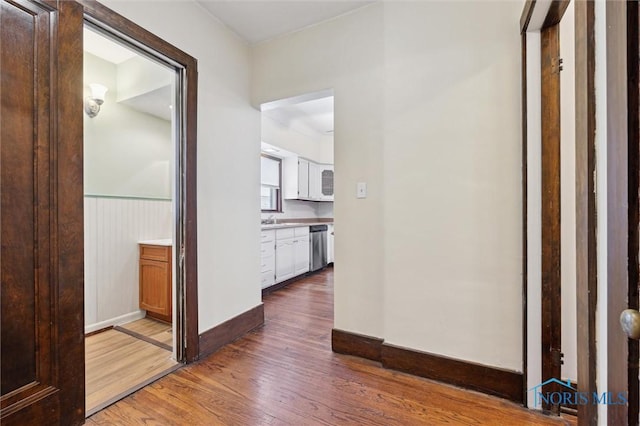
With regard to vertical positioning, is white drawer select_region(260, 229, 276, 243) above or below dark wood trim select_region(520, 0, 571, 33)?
below

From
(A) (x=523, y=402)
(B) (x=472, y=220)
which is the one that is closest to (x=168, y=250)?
(B) (x=472, y=220)

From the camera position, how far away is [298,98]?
8.20 ft

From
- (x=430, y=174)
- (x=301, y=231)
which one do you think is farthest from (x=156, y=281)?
(x=430, y=174)

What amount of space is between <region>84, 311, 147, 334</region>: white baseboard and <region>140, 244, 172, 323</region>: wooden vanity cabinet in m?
0.09

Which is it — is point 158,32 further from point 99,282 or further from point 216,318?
point 99,282

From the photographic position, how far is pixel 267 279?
3.87 metres

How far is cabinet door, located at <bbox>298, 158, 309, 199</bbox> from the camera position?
5.32 meters

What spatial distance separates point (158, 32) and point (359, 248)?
6.62ft

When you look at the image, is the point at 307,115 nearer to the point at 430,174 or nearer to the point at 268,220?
the point at 268,220

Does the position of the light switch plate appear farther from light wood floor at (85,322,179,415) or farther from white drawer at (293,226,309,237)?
white drawer at (293,226,309,237)

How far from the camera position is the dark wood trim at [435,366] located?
1656 millimetres

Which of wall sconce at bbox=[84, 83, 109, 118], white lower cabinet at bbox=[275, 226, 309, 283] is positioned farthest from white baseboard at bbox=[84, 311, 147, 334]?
wall sconce at bbox=[84, 83, 109, 118]

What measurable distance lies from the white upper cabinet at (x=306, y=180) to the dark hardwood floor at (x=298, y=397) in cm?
330

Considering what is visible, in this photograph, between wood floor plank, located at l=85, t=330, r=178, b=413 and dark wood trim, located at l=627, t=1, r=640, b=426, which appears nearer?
dark wood trim, located at l=627, t=1, r=640, b=426
